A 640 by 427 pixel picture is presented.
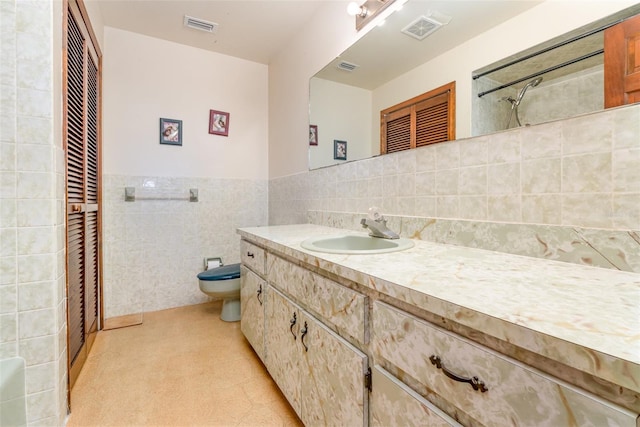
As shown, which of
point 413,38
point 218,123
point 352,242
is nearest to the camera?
point 413,38

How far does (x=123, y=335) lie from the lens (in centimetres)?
213

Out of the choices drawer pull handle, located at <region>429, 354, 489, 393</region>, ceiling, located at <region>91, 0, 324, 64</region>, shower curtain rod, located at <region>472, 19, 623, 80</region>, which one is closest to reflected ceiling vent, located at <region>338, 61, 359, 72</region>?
ceiling, located at <region>91, 0, 324, 64</region>

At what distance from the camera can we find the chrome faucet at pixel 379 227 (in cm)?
135

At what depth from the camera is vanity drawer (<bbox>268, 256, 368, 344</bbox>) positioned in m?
0.82

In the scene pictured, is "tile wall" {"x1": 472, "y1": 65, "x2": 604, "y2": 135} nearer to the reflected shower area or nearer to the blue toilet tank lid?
the reflected shower area

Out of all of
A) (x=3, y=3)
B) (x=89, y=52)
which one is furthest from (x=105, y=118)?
(x=3, y=3)

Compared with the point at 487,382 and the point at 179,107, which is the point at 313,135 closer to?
the point at 179,107

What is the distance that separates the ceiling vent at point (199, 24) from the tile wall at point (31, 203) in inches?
50.3

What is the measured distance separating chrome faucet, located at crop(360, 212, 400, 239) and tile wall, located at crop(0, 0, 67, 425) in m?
1.35

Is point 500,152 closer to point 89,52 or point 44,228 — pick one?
point 44,228

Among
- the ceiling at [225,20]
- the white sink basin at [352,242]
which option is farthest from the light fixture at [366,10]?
the white sink basin at [352,242]

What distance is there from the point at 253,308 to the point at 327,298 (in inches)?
35.3

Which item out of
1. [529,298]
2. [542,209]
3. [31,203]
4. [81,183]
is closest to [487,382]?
[529,298]

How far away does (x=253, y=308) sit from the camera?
1.70 metres
